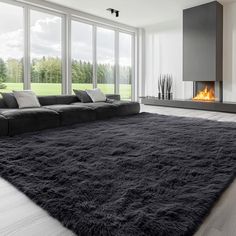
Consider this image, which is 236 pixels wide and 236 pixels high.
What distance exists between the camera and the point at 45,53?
6.12m

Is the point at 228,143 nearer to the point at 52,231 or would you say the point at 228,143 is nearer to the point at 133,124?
the point at 133,124

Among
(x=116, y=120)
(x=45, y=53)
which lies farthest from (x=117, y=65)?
(x=116, y=120)

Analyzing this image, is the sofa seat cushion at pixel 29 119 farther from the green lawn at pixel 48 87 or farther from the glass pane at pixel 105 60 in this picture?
the glass pane at pixel 105 60

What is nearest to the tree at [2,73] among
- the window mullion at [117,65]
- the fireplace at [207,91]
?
the window mullion at [117,65]

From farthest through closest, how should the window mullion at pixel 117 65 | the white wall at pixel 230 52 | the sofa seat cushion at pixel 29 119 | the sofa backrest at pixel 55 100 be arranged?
the window mullion at pixel 117 65 < the white wall at pixel 230 52 < the sofa backrest at pixel 55 100 < the sofa seat cushion at pixel 29 119

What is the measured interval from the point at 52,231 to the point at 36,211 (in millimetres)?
250

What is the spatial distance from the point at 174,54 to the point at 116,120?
4.27 m

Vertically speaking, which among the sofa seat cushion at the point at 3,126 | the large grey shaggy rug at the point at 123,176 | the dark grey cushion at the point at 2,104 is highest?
the dark grey cushion at the point at 2,104

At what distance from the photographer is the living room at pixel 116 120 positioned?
142cm

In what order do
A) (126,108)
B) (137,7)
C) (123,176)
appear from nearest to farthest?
(123,176) < (126,108) < (137,7)

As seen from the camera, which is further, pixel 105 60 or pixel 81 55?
pixel 105 60

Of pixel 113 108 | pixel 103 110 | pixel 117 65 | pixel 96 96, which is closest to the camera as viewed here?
pixel 103 110

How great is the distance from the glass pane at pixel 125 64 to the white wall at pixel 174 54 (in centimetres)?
60

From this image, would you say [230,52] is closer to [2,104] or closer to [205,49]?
[205,49]
